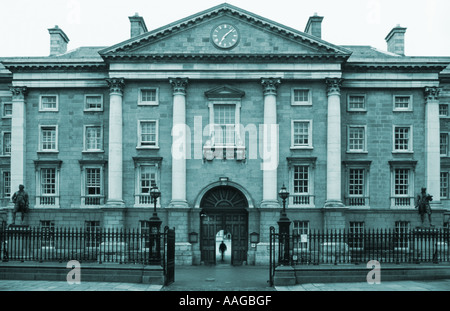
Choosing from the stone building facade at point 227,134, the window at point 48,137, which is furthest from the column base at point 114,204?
the window at point 48,137

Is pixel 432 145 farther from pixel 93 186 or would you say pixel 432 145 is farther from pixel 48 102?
pixel 48 102

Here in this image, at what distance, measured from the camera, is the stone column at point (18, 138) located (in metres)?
39.9

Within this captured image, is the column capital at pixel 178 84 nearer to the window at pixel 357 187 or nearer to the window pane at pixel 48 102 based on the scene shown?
the window pane at pixel 48 102

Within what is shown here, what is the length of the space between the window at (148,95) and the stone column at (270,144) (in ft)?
24.9

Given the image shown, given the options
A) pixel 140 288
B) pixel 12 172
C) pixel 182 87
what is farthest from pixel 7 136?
pixel 140 288

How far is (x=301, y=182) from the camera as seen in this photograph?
128 feet

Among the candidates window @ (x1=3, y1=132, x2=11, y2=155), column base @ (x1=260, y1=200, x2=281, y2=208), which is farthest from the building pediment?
window @ (x1=3, y1=132, x2=11, y2=155)

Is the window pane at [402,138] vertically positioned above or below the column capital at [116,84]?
below

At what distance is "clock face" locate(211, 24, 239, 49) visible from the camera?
38938 mm

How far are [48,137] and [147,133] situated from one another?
7.58 meters

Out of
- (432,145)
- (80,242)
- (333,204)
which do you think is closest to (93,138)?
(80,242)
